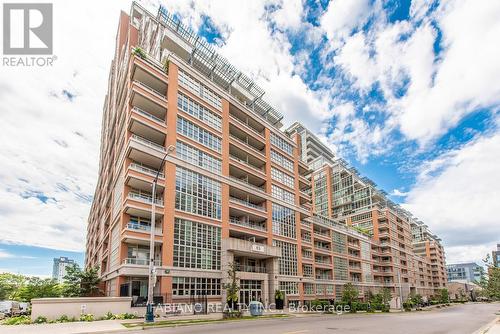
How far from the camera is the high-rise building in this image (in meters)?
35.4

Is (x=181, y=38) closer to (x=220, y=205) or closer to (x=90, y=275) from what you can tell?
(x=220, y=205)

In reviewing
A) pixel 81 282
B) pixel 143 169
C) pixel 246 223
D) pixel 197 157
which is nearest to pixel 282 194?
pixel 246 223

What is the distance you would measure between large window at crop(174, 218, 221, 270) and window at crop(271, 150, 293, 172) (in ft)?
66.6

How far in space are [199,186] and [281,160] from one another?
22.4 meters

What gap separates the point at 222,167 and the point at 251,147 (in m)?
9.37

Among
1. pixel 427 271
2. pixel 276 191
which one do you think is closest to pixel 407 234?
pixel 427 271

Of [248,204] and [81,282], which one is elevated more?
[248,204]

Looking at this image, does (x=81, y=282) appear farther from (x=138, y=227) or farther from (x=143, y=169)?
(x=143, y=169)

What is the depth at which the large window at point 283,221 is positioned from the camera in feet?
175

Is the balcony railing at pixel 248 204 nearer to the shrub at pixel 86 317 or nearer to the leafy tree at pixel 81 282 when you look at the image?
the leafy tree at pixel 81 282

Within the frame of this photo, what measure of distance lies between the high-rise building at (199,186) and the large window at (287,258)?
0.54ft

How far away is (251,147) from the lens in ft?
173

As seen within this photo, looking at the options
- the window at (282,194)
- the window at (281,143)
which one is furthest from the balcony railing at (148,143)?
the window at (281,143)

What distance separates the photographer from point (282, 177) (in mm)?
58062
